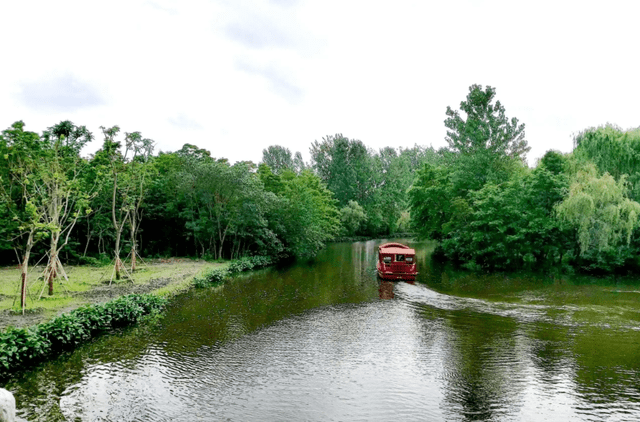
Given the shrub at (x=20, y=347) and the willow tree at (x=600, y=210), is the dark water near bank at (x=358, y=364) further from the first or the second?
the willow tree at (x=600, y=210)

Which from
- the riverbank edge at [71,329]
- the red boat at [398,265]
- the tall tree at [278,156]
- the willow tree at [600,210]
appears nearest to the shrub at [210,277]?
the riverbank edge at [71,329]

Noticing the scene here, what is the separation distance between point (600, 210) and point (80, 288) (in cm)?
3284

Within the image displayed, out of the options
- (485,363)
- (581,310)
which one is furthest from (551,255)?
(485,363)

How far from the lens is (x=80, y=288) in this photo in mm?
22094

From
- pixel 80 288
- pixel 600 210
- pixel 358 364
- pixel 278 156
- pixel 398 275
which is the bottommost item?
pixel 358 364

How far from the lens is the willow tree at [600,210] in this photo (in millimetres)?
28406

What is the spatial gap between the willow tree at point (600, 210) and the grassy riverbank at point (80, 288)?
84.9 ft

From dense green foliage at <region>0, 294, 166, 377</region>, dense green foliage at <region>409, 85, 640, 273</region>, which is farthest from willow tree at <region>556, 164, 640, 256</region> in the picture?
dense green foliage at <region>0, 294, 166, 377</region>

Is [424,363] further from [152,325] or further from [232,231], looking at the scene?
[232,231]

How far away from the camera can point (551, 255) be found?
3553 cm

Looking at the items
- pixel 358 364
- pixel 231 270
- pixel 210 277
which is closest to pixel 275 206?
pixel 231 270

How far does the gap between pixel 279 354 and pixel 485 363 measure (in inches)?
254

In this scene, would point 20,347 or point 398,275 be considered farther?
point 398,275

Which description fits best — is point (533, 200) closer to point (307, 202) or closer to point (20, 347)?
point (307, 202)
